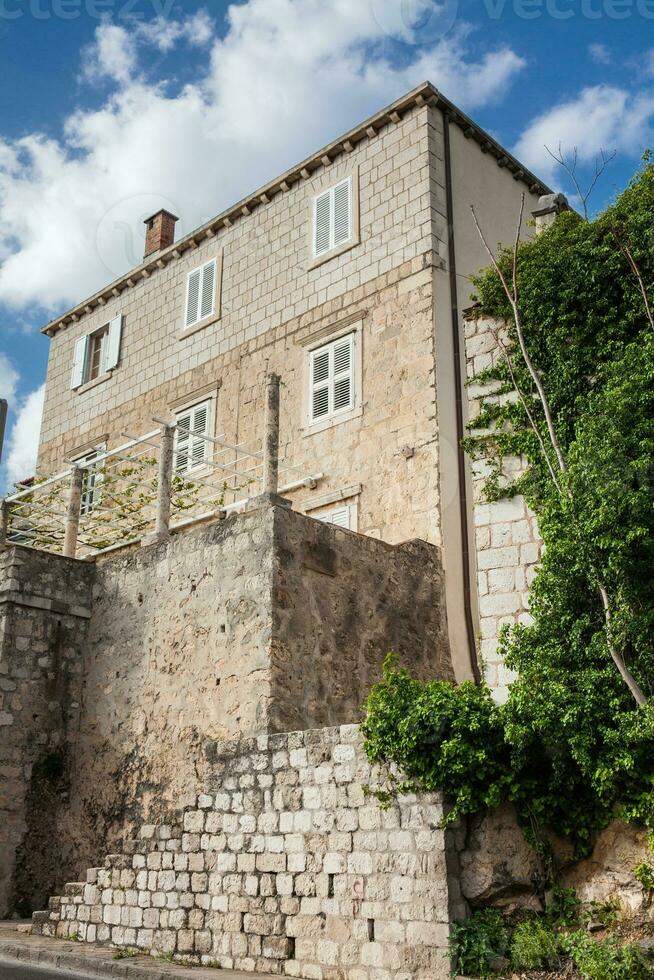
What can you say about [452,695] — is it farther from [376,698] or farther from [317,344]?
[317,344]

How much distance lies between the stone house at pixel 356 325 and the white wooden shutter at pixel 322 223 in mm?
27

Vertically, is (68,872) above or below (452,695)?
below

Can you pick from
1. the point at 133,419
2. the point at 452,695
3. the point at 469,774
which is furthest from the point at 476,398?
the point at 133,419

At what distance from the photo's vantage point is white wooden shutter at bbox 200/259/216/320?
1900cm

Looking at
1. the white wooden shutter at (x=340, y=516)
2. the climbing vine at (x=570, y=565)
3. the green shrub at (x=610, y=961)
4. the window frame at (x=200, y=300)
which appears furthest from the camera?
the window frame at (x=200, y=300)

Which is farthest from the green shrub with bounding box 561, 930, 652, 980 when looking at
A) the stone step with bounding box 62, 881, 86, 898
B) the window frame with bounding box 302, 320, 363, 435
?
the window frame with bounding box 302, 320, 363, 435

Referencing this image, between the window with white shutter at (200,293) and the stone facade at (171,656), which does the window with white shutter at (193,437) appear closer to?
the window with white shutter at (200,293)

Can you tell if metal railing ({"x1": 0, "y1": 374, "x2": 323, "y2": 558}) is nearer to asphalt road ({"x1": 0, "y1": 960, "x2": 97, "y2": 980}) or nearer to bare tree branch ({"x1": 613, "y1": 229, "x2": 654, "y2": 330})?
bare tree branch ({"x1": 613, "y1": 229, "x2": 654, "y2": 330})

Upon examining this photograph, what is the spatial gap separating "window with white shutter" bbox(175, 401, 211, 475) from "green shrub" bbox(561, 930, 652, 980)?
12.0m

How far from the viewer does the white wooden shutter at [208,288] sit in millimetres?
19000

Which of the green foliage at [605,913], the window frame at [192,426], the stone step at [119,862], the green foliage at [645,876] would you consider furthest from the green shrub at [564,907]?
the window frame at [192,426]

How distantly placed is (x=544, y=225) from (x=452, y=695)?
22.9ft

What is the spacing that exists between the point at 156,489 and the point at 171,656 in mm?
5790

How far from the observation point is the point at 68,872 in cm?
1245
